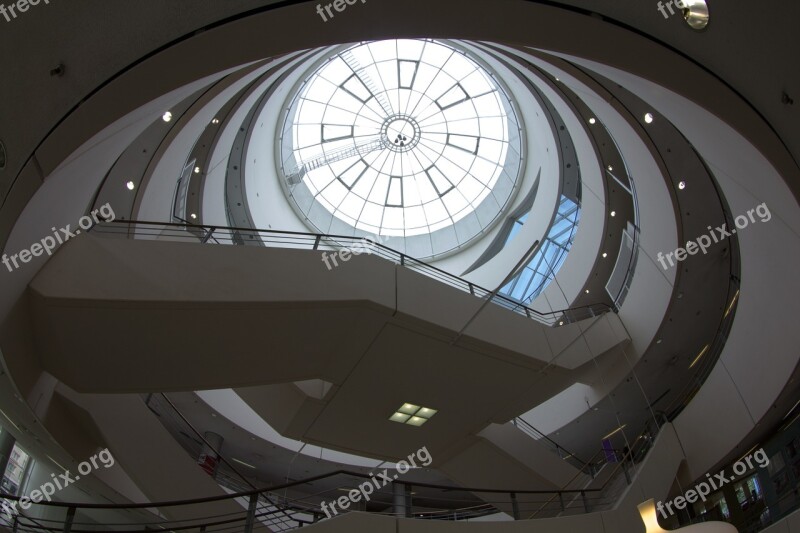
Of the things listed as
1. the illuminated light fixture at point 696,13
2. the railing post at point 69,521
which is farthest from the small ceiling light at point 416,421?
the illuminated light fixture at point 696,13

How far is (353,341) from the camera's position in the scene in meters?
9.58

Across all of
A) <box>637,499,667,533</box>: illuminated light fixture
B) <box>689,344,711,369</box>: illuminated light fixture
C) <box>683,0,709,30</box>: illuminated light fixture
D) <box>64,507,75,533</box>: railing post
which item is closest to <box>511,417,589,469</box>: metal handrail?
<box>689,344,711,369</box>: illuminated light fixture

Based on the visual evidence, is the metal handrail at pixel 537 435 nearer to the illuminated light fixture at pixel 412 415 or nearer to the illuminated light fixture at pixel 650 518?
the illuminated light fixture at pixel 412 415

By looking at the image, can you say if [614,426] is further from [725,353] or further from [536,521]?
[536,521]

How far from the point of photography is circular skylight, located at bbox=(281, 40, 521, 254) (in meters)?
18.8

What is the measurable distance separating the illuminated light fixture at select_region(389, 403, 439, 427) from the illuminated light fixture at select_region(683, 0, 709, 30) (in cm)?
963

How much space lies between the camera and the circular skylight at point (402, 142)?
18812 mm

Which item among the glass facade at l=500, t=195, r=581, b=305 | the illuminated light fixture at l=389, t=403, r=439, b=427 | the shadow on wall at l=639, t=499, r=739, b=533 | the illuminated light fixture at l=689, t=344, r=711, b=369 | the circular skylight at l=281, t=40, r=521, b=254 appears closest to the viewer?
the shadow on wall at l=639, t=499, r=739, b=533

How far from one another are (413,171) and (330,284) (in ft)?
44.7

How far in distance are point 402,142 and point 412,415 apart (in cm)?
1202

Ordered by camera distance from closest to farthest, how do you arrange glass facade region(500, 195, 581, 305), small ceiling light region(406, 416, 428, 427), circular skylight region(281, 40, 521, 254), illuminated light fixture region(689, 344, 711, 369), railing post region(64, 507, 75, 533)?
1. railing post region(64, 507, 75, 533)
2. small ceiling light region(406, 416, 428, 427)
3. illuminated light fixture region(689, 344, 711, 369)
4. glass facade region(500, 195, 581, 305)
5. circular skylight region(281, 40, 521, 254)

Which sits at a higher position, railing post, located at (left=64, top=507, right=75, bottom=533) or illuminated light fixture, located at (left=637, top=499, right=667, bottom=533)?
railing post, located at (left=64, top=507, right=75, bottom=533)

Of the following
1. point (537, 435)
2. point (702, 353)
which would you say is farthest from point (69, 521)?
point (702, 353)

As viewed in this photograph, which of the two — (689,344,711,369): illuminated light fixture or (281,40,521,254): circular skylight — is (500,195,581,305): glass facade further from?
(689,344,711,369): illuminated light fixture
